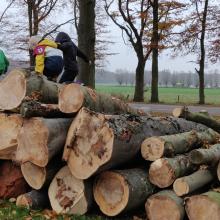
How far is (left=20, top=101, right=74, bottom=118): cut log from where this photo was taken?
558 cm

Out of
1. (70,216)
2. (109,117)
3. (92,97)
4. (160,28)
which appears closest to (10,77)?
(92,97)

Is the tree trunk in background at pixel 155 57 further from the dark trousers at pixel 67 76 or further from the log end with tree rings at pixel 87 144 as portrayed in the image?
the log end with tree rings at pixel 87 144

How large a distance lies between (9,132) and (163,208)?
2214 millimetres

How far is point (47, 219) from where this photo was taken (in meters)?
5.41

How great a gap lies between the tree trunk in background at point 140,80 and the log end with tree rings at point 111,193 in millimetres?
23851

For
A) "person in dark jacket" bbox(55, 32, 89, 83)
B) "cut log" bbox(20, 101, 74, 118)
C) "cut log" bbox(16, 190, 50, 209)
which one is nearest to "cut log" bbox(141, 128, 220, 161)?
"cut log" bbox(20, 101, 74, 118)

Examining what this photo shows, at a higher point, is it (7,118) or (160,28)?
(160,28)

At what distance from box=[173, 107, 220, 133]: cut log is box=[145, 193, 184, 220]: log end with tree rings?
2.06 m

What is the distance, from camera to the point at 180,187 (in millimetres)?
5207

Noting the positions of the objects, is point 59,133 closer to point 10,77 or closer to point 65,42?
point 10,77

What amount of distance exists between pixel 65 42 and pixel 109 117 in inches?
152

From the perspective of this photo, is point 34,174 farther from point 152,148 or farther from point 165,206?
point 165,206

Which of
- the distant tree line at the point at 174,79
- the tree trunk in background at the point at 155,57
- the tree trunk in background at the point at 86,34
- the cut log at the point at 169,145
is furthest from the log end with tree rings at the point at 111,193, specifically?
the distant tree line at the point at 174,79

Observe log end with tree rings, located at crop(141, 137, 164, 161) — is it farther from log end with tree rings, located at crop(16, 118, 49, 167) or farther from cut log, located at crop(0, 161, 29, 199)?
cut log, located at crop(0, 161, 29, 199)
